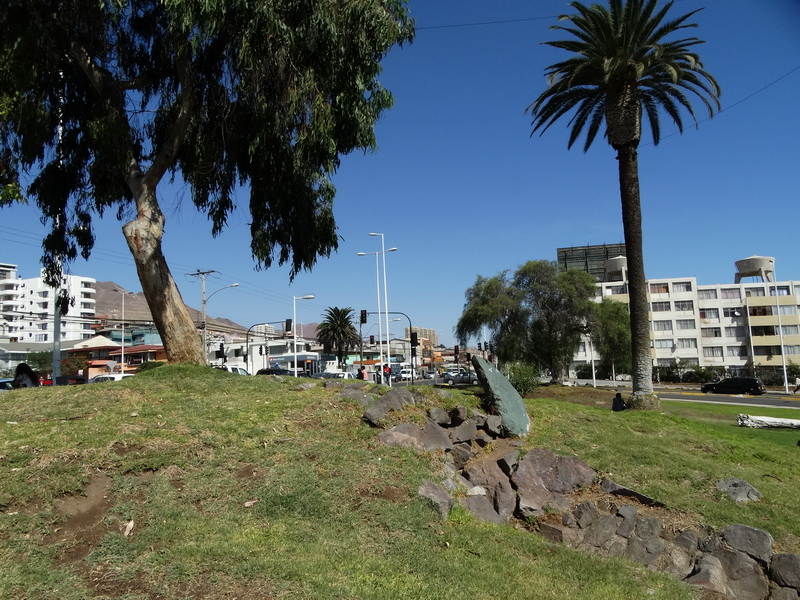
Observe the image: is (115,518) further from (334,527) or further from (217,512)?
(334,527)

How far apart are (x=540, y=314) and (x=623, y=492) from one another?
33866 millimetres

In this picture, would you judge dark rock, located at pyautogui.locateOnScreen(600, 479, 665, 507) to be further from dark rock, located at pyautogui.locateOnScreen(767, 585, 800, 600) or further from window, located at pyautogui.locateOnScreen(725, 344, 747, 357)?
window, located at pyautogui.locateOnScreen(725, 344, 747, 357)

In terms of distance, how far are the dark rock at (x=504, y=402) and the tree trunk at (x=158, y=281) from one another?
19.6 feet

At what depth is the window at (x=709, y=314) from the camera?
7956 centimetres

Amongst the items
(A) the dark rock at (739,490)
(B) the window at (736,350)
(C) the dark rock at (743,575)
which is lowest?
(C) the dark rock at (743,575)

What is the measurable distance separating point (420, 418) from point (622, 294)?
8078 centimetres

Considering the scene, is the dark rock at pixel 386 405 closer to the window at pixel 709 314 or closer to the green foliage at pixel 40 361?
the green foliage at pixel 40 361

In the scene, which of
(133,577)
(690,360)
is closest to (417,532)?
(133,577)

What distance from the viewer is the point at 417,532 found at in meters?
6.09

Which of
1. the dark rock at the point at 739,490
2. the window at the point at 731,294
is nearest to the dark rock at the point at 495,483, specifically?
the dark rock at the point at 739,490

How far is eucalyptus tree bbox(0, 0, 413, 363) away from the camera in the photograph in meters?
11.1

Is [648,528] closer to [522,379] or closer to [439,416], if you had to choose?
[439,416]

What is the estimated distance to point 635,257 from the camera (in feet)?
58.2

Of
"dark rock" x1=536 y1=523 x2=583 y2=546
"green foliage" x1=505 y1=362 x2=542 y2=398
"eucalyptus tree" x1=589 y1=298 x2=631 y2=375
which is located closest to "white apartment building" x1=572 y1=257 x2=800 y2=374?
"eucalyptus tree" x1=589 y1=298 x2=631 y2=375
